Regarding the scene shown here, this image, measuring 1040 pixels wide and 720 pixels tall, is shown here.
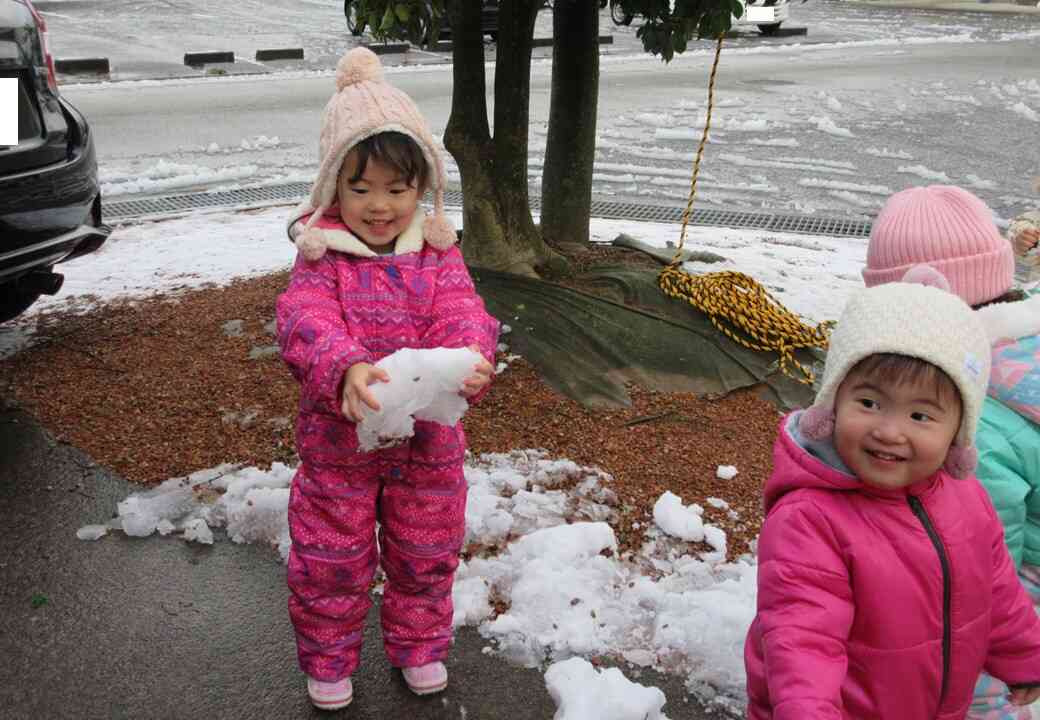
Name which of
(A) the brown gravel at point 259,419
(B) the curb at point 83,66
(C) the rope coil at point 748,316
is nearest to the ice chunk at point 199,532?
(A) the brown gravel at point 259,419

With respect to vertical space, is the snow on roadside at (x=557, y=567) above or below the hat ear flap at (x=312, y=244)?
below

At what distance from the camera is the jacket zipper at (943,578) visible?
186 centimetres

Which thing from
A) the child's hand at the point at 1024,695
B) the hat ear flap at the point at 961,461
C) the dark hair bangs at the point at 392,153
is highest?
the dark hair bangs at the point at 392,153

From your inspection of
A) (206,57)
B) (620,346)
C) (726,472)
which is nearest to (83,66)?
(206,57)

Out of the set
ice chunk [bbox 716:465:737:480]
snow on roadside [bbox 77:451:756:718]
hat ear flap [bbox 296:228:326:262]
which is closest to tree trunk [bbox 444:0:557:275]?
snow on roadside [bbox 77:451:756:718]

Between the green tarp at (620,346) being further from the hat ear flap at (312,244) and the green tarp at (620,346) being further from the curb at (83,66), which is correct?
the curb at (83,66)

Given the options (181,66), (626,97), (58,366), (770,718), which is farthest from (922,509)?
(181,66)

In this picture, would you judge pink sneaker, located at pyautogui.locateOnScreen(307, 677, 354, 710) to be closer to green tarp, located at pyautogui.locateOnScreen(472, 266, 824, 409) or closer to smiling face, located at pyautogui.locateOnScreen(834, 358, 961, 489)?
smiling face, located at pyautogui.locateOnScreen(834, 358, 961, 489)

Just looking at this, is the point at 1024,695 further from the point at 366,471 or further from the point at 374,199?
the point at 374,199

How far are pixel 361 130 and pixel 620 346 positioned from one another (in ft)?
7.23

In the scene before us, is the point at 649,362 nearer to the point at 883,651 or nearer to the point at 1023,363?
the point at 1023,363

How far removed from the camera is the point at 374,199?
2.36 metres

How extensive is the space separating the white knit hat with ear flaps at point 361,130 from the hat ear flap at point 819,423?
908 mm

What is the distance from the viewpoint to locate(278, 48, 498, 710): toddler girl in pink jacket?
2342 millimetres
